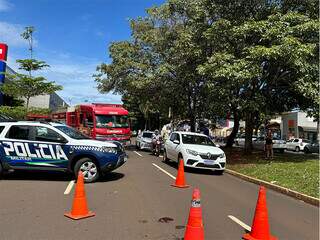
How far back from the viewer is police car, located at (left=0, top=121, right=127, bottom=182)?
39.6ft

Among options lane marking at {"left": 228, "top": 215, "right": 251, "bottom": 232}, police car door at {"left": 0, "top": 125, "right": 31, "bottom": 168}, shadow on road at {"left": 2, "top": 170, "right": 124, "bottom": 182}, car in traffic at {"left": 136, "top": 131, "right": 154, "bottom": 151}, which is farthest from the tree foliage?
lane marking at {"left": 228, "top": 215, "right": 251, "bottom": 232}

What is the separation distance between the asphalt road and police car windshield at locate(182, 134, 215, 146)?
14.4ft

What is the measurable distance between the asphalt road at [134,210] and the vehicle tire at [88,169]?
0.35 metres

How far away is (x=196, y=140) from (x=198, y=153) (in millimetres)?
1906

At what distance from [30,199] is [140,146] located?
23153 millimetres

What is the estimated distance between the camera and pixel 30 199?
31.1 feet

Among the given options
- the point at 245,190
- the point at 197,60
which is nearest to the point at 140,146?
the point at 197,60

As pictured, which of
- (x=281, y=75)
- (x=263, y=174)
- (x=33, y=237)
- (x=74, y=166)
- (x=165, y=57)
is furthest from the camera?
(x=165, y=57)

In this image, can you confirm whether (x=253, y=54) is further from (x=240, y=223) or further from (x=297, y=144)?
(x=297, y=144)

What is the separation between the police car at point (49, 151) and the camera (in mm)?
12078

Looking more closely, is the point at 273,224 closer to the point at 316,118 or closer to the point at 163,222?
the point at 163,222

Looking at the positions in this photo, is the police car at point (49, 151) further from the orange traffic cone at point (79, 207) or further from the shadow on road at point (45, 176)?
the orange traffic cone at point (79, 207)

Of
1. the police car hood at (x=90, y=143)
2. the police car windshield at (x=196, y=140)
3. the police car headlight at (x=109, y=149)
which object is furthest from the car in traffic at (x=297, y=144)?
the police car hood at (x=90, y=143)

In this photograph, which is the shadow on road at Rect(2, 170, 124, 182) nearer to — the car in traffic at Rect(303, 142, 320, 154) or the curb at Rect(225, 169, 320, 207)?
the curb at Rect(225, 169, 320, 207)
